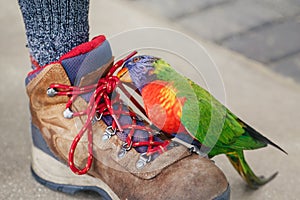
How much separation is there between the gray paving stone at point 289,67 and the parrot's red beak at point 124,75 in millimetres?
746

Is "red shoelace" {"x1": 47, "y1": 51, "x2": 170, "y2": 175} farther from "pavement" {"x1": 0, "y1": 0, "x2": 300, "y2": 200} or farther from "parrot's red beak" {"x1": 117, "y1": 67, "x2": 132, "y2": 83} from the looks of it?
"pavement" {"x1": 0, "y1": 0, "x2": 300, "y2": 200}

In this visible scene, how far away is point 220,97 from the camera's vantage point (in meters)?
1.35

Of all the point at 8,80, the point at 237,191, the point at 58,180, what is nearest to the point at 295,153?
the point at 237,191

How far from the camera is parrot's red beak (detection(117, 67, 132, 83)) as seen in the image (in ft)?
3.42

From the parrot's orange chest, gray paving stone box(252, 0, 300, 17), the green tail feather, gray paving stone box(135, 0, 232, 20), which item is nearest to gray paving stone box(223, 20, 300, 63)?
gray paving stone box(252, 0, 300, 17)

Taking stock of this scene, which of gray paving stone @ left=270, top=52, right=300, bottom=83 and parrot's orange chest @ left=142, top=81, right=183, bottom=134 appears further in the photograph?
gray paving stone @ left=270, top=52, right=300, bottom=83

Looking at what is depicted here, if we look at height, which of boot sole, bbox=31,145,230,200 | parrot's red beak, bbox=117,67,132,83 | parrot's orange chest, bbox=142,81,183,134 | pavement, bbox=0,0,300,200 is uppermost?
parrot's red beak, bbox=117,67,132,83

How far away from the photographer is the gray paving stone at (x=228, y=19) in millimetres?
1870

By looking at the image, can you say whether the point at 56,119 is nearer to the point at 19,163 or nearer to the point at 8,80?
the point at 19,163

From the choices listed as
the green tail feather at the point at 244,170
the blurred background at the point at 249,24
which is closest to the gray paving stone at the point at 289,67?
the blurred background at the point at 249,24

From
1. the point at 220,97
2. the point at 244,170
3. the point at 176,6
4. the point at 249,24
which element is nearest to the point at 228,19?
the point at 249,24

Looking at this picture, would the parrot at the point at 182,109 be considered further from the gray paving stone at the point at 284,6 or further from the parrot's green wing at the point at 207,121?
the gray paving stone at the point at 284,6

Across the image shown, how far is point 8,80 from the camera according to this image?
158 cm

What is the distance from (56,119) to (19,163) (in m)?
0.24
